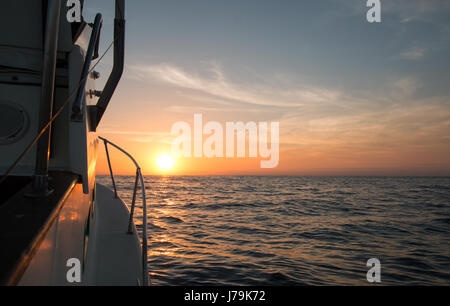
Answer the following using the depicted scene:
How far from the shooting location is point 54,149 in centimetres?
284

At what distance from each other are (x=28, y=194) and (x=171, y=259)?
4962 millimetres

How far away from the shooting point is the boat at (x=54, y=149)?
1315 mm

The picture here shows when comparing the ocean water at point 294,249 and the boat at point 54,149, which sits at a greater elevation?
the boat at point 54,149

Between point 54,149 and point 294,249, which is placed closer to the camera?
point 54,149

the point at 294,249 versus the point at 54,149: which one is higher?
the point at 54,149

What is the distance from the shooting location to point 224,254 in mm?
6484

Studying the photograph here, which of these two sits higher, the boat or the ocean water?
the boat

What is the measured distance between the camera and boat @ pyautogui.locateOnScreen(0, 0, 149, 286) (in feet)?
4.31

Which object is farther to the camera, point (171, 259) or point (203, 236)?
point (203, 236)

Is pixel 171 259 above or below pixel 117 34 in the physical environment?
below

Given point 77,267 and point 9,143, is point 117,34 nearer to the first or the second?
point 9,143

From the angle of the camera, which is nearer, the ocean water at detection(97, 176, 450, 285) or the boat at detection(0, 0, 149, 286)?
the boat at detection(0, 0, 149, 286)
